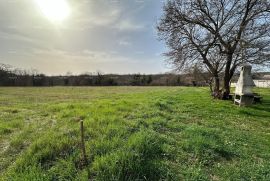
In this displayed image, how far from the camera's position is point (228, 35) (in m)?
17.2

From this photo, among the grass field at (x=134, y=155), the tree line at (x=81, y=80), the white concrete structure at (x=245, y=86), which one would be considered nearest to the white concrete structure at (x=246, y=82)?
the white concrete structure at (x=245, y=86)

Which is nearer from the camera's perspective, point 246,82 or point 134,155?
point 134,155

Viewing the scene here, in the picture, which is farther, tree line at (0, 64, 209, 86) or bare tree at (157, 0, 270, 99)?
tree line at (0, 64, 209, 86)

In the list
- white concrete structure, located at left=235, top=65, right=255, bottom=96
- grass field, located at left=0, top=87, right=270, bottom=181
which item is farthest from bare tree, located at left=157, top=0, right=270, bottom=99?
grass field, located at left=0, top=87, right=270, bottom=181

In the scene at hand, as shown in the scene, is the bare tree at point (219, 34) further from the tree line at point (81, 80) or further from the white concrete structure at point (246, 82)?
the tree line at point (81, 80)

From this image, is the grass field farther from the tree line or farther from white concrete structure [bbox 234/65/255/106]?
the tree line

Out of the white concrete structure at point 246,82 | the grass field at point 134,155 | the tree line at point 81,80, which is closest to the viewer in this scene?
the grass field at point 134,155

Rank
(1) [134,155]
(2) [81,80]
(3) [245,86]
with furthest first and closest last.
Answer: (2) [81,80], (3) [245,86], (1) [134,155]

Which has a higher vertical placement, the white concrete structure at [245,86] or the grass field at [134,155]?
the white concrete structure at [245,86]

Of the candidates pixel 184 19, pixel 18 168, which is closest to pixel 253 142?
pixel 18 168

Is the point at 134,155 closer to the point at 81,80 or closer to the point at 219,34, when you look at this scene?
the point at 219,34

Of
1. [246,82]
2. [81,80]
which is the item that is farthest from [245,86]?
[81,80]

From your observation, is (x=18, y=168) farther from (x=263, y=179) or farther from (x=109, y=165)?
(x=263, y=179)

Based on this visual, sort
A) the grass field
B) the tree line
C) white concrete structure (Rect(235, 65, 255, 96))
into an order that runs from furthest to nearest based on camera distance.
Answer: the tree line, white concrete structure (Rect(235, 65, 255, 96)), the grass field
